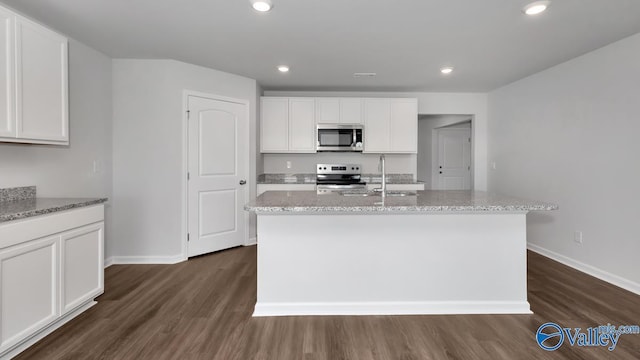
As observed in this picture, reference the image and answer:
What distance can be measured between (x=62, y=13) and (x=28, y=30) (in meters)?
0.43

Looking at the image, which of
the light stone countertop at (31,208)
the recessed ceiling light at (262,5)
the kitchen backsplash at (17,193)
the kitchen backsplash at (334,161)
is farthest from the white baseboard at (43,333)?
the kitchen backsplash at (334,161)

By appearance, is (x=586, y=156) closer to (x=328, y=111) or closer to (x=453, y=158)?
(x=328, y=111)

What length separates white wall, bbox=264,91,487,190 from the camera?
5.02 m

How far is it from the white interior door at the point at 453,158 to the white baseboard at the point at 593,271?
8.91 ft

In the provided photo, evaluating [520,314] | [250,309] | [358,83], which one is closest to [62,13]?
[250,309]

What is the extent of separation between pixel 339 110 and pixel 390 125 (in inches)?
32.2

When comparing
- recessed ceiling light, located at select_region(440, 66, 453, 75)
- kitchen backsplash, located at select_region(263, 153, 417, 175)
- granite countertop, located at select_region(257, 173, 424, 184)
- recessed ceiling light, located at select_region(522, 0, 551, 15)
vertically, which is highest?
Answer: recessed ceiling light, located at select_region(440, 66, 453, 75)

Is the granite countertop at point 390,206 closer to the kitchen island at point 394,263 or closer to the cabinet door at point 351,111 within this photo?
the kitchen island at point 394,263

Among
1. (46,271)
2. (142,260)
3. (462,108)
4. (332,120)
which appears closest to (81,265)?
(46,271)

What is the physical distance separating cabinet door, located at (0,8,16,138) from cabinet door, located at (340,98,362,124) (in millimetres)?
3570

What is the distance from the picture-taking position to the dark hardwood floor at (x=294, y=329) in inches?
75.2

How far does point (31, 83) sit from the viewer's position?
219cm

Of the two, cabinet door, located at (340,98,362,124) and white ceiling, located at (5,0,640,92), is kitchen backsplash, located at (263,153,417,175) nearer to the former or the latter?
cabinet door, located at (340,98,362,124)

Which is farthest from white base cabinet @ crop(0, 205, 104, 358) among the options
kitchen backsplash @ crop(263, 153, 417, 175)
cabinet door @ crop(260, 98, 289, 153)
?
kitchen backsplash @ crop(263, 153, 417, 175)
